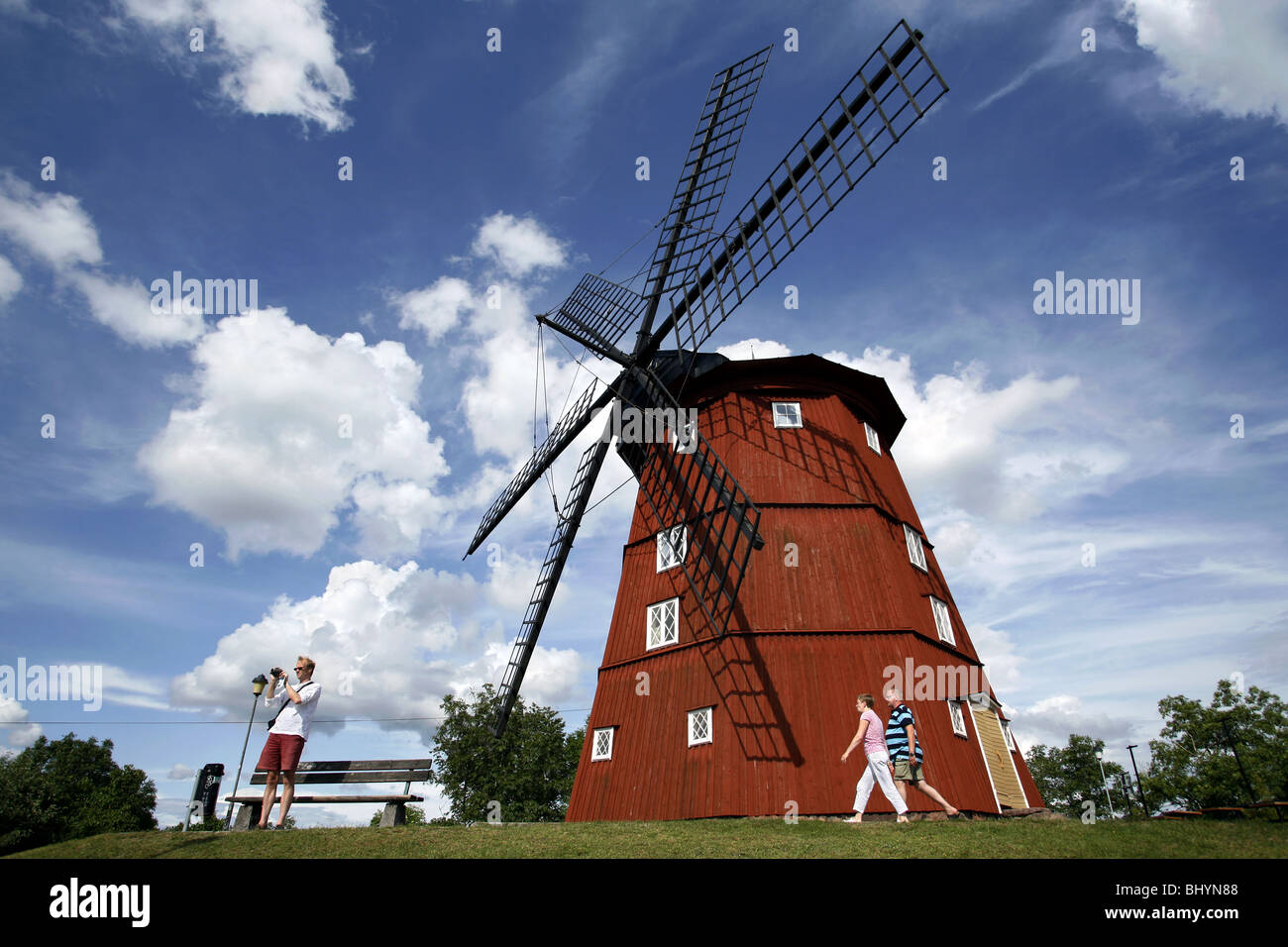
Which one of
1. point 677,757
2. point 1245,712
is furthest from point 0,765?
point 1245,712

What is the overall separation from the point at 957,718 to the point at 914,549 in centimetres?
486

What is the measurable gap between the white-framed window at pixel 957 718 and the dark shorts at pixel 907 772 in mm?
6174

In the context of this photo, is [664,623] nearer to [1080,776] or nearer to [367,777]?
[367,777]

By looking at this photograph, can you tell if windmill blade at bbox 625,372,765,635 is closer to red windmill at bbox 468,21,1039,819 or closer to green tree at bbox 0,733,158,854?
red windmill at bbox 468,21,1039,819

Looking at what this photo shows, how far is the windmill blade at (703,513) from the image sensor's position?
15.3 m

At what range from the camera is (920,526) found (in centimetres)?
2064

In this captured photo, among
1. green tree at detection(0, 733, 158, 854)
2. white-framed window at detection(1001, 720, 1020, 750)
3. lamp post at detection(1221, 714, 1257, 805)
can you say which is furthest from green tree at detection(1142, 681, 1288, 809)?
green tree at detection(0, 733, 158, 854)

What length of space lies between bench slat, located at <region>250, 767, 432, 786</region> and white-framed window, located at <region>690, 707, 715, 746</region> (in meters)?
6.20

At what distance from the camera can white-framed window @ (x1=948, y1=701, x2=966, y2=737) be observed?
51.5 feet

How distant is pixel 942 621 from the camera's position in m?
18.3
